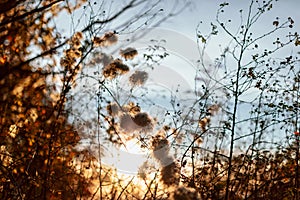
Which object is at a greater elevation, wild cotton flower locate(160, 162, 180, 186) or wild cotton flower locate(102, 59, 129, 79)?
wild cotton flower locate(102, 59, 129, 79)

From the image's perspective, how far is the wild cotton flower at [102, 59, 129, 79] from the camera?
13.1ft

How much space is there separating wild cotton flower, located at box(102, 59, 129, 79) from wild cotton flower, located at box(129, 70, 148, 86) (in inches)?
4.5

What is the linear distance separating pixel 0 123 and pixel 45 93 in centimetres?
150

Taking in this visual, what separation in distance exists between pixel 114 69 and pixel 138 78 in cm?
37

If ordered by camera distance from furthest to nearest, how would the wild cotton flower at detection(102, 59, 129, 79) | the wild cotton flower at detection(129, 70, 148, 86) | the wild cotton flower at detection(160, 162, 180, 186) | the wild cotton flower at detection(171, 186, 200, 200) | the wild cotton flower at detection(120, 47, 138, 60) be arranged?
the wild cotton flower at detection(120, 47, 138, 60), the wild cotton flower at detection(129, 70, 148, 86), the wild cotton flower at detection(102, 59, 129, 79), the wild cotton flower at detection(160, 162, 180, 186), the wild cotton flower at detection(171, 186, 200, 200)

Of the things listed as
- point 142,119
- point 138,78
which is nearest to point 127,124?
Result: point 142,119

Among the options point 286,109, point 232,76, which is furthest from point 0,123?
point 286,109

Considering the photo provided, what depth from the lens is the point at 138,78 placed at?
14.2 feet

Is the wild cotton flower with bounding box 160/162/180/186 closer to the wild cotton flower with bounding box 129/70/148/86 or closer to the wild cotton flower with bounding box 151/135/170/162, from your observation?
the wild cotton flower with bounding box 151/135/170/162

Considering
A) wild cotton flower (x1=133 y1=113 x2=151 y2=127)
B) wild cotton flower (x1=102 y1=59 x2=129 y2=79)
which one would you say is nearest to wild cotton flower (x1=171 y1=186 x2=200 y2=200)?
wild cotton flower (x1=102 y1=59 x2=129 y2=79)

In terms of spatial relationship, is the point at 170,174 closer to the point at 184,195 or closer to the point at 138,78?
the point at 138,78

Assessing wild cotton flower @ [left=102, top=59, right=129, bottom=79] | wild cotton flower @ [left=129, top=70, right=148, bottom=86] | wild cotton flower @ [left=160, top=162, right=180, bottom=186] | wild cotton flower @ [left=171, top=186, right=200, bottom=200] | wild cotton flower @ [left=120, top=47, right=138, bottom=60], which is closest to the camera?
wild cotton flower @ [left=171, top=186, right=200, bottom=200]

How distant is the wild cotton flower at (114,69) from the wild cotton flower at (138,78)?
0.11m

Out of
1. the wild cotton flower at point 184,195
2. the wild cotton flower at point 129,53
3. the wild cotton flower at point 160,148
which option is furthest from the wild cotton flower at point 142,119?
the wild cotton flower at point 184,195
